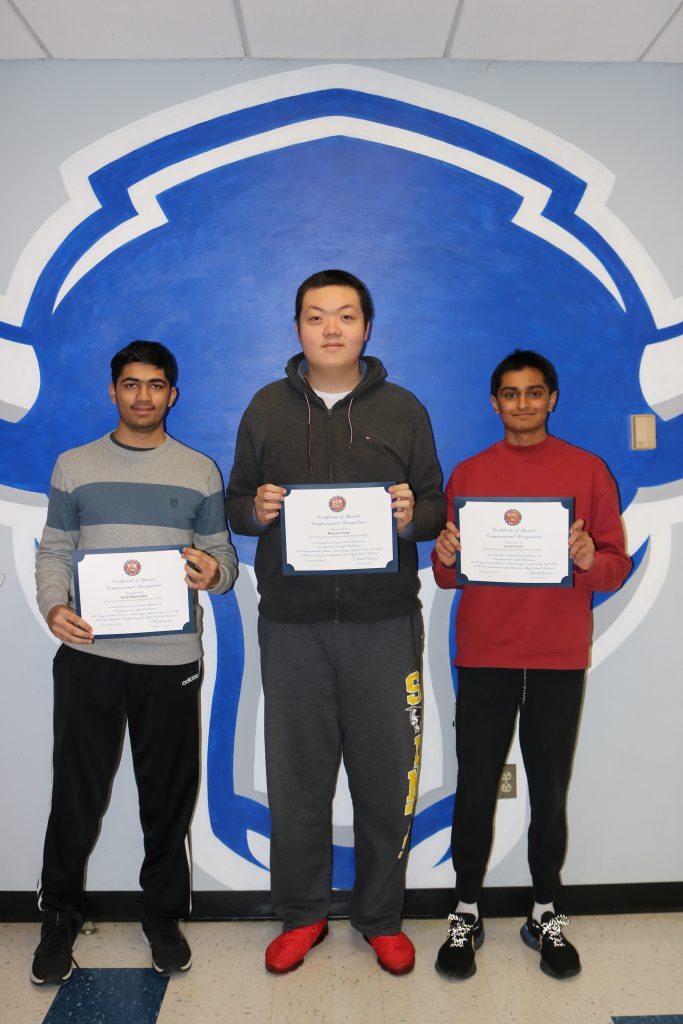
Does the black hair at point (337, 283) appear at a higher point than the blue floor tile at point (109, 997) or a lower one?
higher

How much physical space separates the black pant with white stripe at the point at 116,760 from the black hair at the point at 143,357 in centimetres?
87

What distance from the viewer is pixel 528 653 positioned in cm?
203

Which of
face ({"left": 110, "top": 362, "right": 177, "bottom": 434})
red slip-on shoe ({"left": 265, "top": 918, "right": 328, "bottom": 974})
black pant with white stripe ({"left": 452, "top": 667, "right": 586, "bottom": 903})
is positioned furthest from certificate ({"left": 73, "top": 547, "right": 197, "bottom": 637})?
red slip-on shoe ({"left": 265, "top": 918, "right": 328, "bottom": 974})

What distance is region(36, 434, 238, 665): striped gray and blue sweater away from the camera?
2.02 m

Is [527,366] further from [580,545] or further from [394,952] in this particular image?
[394,952]

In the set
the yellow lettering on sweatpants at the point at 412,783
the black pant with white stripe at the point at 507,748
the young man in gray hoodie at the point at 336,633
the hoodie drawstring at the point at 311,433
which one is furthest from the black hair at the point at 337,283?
the yellow lettering on sweatpants at the point at 412,783

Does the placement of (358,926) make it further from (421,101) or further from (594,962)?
(421,101)

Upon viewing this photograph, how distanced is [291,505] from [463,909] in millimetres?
1385

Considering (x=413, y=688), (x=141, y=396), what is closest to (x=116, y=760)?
(x=413, y=688)

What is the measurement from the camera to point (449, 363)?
7.76 feet

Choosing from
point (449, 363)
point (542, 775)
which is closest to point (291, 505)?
point (449, 363)

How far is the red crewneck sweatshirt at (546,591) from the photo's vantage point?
2027 millimetres

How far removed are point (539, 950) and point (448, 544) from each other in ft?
4.41

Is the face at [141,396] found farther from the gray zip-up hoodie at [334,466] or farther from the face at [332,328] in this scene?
the face at [332,328]
